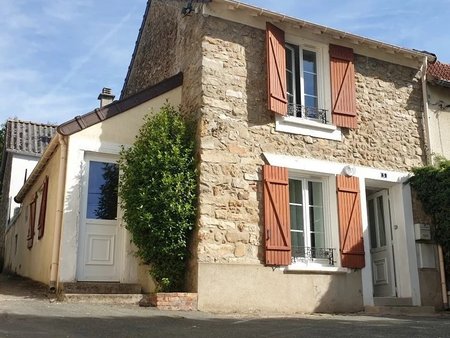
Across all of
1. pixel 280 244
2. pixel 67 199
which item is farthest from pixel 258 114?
pixel 67 199

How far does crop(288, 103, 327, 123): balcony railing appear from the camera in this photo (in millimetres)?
10195

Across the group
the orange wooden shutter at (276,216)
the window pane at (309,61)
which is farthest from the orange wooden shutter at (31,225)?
the window pane at (309,61)

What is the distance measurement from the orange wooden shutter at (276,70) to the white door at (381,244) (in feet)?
10.2

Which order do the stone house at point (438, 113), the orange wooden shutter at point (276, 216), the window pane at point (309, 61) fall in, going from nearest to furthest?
the orange wooden shutter at point (276, 216), the window pane at point (309, 61), the stone house at point (438, 113)

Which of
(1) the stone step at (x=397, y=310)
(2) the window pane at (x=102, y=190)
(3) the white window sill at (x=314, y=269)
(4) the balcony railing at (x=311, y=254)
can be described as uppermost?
(2) the window pane at (x=102, y=190)

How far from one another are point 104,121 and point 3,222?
47.5ft

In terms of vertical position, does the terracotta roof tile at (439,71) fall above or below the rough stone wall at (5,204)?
above

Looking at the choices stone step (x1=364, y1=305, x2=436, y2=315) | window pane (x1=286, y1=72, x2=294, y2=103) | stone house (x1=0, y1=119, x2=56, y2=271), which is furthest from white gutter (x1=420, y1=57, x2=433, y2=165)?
stone house (x1=0, y1=119, x2=56, y2=271)

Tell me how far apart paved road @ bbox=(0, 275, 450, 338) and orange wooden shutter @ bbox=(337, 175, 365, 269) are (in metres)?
1.66

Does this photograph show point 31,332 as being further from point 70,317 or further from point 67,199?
point 67,199

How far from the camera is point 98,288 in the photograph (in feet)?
29.0

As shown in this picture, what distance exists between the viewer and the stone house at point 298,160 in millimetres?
8938

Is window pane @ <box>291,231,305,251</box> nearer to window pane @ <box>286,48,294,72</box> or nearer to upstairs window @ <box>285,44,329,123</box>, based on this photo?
upstairs window @ <box>285,44,329,123</box>

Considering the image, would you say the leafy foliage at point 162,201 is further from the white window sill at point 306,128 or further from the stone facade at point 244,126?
the white window sill at point 306,128
